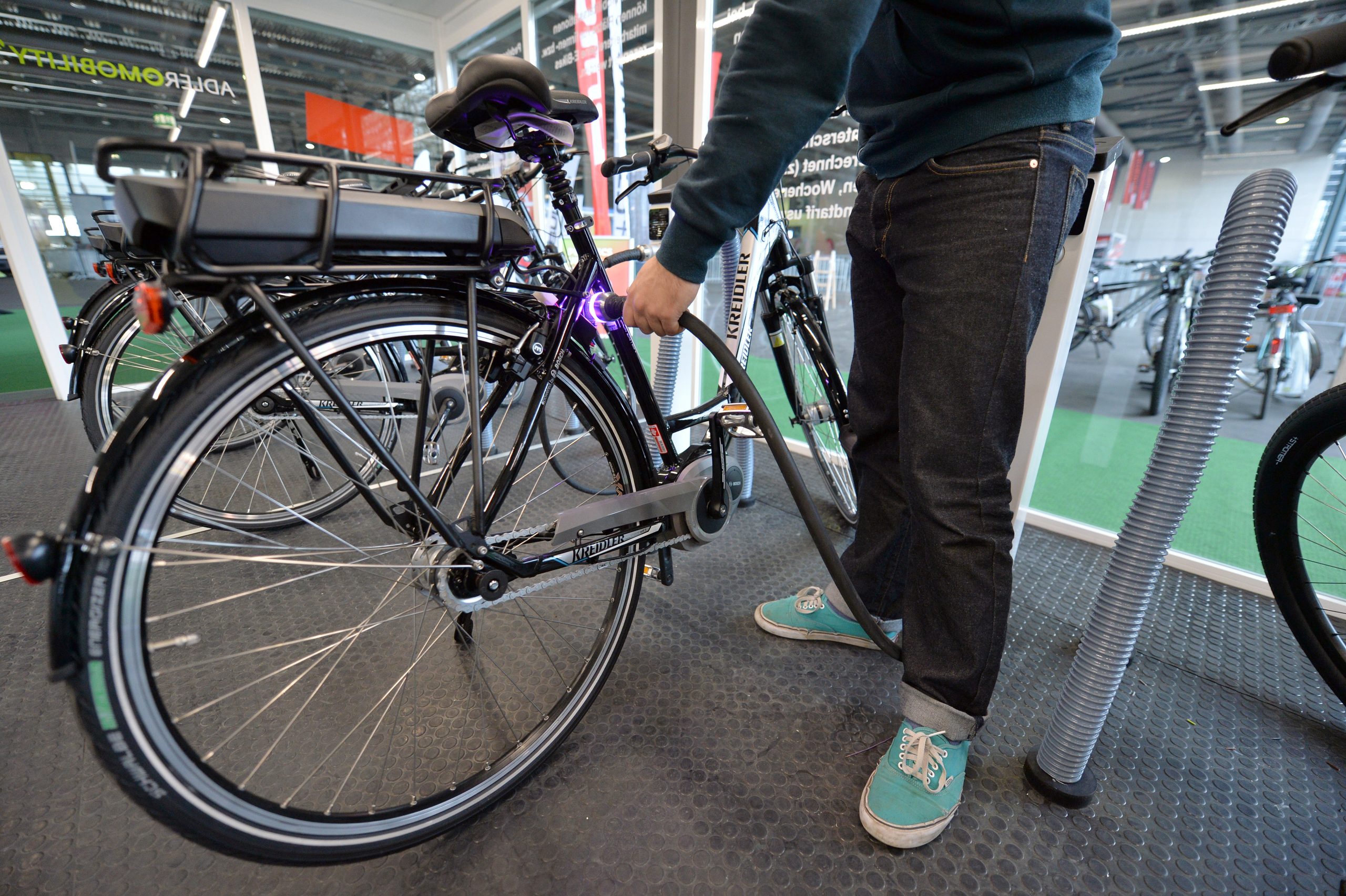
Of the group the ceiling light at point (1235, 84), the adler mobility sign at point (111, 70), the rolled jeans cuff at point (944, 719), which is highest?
the adler mobility sign at point (111, 70)

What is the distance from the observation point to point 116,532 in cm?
54

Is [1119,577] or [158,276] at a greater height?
[158,276]

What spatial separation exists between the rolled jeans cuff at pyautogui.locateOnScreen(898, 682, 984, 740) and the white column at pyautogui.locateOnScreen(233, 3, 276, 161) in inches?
175

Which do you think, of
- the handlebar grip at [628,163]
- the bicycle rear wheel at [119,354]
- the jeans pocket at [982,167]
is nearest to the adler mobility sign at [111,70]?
the bicycle rear wheel at [119,354]

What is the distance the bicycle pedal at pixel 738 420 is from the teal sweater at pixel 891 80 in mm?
459

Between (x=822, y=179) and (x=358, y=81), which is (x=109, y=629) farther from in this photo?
(x=358, y=81)

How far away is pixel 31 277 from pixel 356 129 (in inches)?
88.3

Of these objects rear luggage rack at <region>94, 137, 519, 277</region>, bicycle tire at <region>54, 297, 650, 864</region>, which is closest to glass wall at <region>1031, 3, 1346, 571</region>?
rear luggage rack at <region>94, 137, 519, 277</region>

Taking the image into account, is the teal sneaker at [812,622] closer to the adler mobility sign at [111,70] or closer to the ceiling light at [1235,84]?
the ceiling light at [1235,84]

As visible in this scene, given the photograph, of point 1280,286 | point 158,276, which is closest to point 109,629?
point 158,276

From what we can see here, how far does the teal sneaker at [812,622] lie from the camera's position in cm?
128

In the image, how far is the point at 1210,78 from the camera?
5.02ft

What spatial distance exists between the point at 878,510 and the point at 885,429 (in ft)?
0.57

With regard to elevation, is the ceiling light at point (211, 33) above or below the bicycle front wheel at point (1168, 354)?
above
